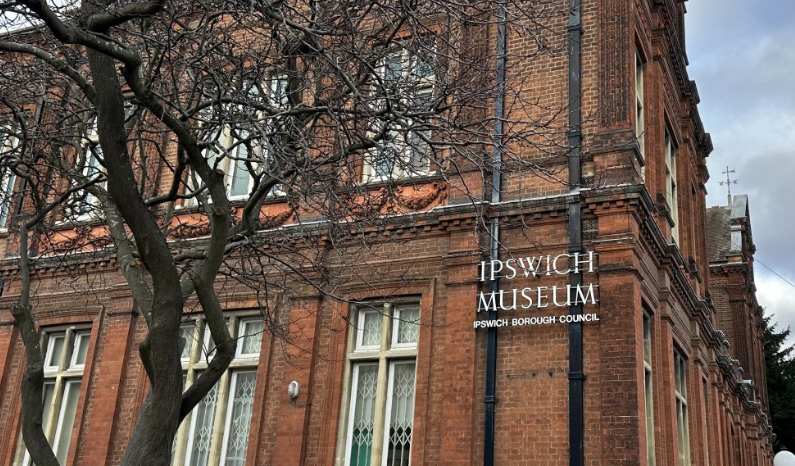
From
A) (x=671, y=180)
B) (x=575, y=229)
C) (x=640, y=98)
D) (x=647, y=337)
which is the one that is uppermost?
(x=640, y=98)

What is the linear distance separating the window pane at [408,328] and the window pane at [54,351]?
280 inches

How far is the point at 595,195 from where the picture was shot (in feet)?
39.0

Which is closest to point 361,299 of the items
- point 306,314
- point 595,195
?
point 306,314

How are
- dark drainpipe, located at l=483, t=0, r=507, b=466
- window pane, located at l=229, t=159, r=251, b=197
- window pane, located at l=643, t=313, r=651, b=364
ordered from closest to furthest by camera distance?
dark drainpipe, located at l=483, t=0, r=507, b=466, window pane, located at l=643, t=313, r=651, b=364, window pane, located at l=229, t=159, r=251, b=197

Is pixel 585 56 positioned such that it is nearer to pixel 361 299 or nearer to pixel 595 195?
pixel 595 195

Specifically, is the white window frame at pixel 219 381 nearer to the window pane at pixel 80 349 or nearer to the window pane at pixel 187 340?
the window pane at pixel 187 340

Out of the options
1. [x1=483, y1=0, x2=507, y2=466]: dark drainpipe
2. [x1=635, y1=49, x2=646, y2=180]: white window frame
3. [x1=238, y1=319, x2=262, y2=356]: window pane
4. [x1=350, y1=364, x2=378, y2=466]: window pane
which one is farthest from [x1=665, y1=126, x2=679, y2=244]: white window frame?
[x1=238, y1=319, x2=262, y2=356]: window pane

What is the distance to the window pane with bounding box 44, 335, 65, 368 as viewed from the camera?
16.0 metres

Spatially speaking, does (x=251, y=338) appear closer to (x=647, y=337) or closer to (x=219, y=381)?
(x=219, y=381)

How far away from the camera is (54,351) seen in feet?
53.0

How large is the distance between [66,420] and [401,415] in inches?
272

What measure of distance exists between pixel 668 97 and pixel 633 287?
7424 mm

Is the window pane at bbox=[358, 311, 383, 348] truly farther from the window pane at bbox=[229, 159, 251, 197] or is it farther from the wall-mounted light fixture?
the window pane at bbox=[229, 159, 251, 197]

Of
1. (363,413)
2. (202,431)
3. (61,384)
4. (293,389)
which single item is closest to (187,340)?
(202,431)
